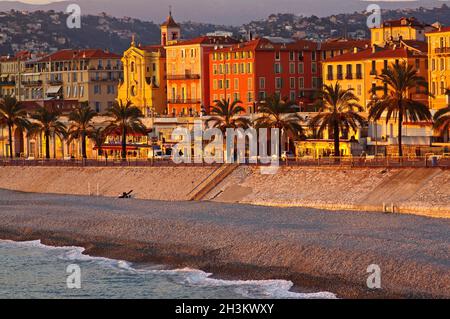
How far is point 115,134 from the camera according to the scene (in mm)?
116938

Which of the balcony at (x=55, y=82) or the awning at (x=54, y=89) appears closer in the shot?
the awning at (x=54, y=89)

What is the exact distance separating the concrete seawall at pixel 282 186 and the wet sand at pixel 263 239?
2155 millimetres

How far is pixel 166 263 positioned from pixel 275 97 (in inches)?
1465

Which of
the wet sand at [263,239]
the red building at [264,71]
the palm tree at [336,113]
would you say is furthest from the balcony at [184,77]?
the wet sand at [263,239]

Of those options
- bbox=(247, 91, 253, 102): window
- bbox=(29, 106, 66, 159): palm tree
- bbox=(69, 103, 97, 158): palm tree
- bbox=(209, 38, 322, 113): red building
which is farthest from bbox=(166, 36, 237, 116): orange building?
bbox=(69, 103, 97, 158): palm tree

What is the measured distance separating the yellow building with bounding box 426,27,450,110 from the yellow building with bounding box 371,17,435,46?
20.4 meters

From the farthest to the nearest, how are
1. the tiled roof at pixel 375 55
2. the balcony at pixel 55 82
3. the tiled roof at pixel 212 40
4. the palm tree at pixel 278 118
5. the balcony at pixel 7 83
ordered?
1. the balcony at pixel 7 83
2. the balcony at pixel 55 82
3. the tiled roof at pixel 212 40
4. the tiled roof at pixel 375 55
5. the palm tree at pixel 278 118

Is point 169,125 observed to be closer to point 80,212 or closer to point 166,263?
point 80,212

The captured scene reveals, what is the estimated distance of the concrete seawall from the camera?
7306 cm

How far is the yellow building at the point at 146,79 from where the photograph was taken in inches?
5861

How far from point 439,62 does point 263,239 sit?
5234cm

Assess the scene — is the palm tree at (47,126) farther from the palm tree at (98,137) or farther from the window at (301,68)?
the window at (301,68)
